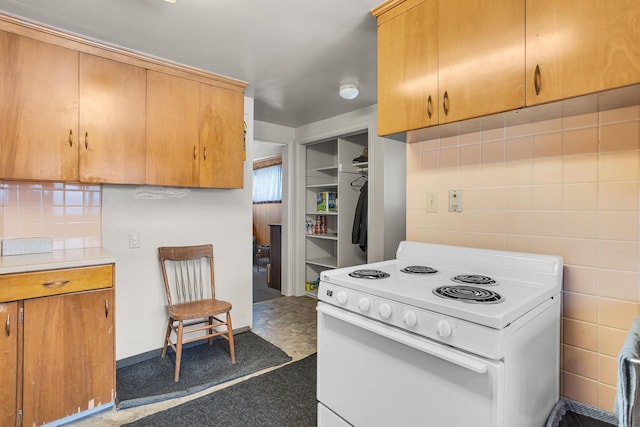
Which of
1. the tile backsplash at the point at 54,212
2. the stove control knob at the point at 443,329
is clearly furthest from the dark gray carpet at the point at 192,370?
the stove control knob at the point at 443,329

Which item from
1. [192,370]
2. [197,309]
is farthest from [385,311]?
[192,370]

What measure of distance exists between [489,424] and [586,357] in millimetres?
698

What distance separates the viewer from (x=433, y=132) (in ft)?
5.40

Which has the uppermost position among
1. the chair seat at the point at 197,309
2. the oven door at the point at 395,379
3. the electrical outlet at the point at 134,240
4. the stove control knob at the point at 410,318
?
Answer: the electrical outlet at the point at 134,240

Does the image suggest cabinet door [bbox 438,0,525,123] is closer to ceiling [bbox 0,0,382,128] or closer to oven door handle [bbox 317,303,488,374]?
ceiling [bbox 0,0,382,128]

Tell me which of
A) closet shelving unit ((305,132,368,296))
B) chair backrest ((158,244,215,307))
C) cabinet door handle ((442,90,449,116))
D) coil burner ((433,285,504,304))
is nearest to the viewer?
coil burner ((433,285,504,304))

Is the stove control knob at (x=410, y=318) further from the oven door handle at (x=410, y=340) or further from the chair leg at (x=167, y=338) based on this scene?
the chair leg at (x=167, y=338)

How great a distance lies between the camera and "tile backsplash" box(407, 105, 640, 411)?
1209 mm

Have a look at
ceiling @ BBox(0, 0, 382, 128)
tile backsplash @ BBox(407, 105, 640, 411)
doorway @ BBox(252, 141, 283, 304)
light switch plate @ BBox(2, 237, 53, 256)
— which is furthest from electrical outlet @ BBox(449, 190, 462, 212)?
doorway @ BBox(252, 141, 283, 304)

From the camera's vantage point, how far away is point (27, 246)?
202 centimetres

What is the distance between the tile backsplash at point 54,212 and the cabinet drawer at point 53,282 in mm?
610

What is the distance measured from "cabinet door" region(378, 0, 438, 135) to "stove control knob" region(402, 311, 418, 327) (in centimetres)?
87

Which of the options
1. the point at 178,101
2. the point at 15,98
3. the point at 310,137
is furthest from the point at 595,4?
the point at 310,137

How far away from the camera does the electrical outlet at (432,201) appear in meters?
1.78
